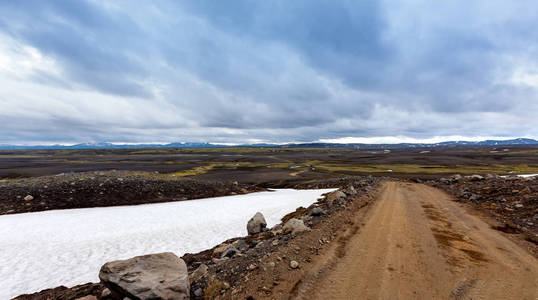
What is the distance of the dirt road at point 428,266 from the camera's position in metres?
6.32

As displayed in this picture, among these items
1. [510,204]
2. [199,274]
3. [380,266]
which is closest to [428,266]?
[380,266]

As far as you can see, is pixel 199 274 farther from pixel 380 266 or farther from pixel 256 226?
pixel 256 226

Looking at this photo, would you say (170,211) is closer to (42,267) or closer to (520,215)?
(42,267)

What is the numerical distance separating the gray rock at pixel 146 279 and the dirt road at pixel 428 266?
3356 mm

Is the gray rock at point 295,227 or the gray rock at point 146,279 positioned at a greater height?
the gray rock at point 146,279

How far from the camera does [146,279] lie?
6016mm

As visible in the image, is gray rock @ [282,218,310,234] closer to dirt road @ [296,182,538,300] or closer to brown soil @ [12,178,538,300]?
brown soil @ [12,178,538,300]

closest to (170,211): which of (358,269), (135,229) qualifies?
(135,229)

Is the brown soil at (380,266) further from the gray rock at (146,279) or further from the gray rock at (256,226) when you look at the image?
the gray rock at (256,226)

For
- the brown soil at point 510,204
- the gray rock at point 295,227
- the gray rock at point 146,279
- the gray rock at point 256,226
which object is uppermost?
the gray rock at point 146,279

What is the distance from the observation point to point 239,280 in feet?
22.8

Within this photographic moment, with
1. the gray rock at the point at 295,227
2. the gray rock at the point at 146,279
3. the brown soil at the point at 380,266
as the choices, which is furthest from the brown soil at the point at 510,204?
the gray rock at the point at 146,279

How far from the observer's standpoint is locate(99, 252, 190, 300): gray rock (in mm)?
5805

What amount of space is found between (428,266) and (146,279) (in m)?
9.03
